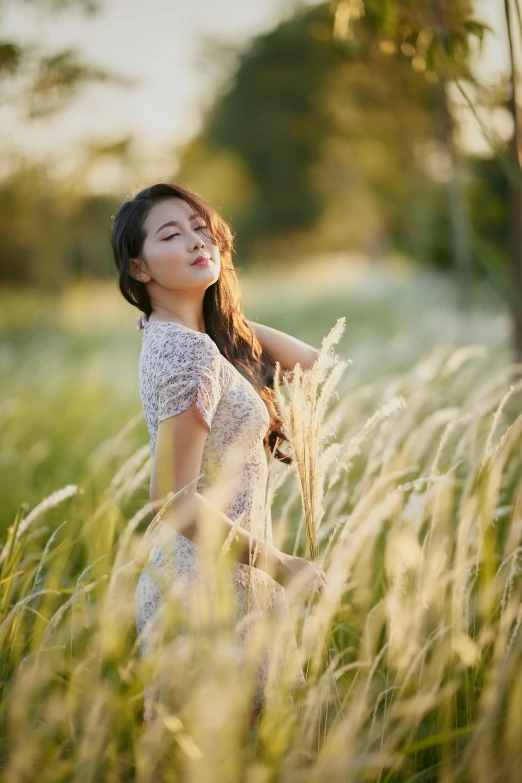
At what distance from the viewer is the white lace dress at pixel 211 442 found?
1602 mm

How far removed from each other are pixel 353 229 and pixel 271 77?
7.32 m

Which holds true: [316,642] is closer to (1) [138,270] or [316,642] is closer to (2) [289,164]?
Answer: (1) [138,270]

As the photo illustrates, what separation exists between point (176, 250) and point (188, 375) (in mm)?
338

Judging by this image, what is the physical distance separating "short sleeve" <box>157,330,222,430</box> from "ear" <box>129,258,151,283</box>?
0.21 metres

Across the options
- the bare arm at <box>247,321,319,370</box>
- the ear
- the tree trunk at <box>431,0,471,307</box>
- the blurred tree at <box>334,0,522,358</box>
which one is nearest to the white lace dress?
the ear

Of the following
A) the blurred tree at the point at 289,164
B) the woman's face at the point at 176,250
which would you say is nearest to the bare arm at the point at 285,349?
the woman's face at the point at 176,250

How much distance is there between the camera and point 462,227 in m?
7.44

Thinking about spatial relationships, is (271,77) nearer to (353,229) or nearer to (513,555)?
(353,229)

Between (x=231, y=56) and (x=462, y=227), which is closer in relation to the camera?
(x=462, y=227)

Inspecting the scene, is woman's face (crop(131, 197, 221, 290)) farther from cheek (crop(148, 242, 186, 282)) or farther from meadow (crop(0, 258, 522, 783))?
meadow (crop(0, 258, 522, 783))

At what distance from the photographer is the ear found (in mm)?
1810

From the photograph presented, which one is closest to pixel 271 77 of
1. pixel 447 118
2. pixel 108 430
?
Answer: pixel 447 118

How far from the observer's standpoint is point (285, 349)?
2.03 m

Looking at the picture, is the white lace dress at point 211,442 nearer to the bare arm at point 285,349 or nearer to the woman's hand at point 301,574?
the woman's hand at point 301,574
